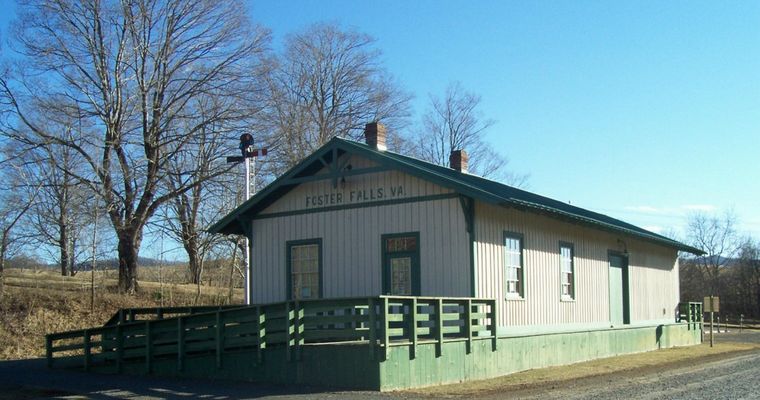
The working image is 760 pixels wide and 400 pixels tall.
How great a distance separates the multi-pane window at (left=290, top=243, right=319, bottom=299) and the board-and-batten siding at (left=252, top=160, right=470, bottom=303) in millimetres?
262

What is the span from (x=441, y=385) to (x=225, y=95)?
1867 centimetres

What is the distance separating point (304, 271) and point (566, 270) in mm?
7163

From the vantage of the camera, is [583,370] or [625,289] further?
[625,289]

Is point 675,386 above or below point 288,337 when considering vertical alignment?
below

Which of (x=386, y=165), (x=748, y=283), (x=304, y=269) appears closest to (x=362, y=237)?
(x=386, y=165)

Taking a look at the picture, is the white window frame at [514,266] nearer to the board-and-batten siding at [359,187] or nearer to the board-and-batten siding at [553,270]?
the board-and-batten siding at [553,270]

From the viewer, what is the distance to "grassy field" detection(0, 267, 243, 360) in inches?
962

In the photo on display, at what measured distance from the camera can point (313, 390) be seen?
1416 cm

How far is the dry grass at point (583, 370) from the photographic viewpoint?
1456 centimetres

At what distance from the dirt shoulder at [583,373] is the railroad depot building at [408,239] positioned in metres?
1.32

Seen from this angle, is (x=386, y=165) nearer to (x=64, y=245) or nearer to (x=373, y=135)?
(x=373, y=135)

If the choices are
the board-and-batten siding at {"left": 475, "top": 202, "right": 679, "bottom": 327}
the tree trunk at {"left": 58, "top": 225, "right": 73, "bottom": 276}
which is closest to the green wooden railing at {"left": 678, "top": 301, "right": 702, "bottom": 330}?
the board-and-batten siding at {"left": 475, "top": 202, "right": 679, "bottom": 327}

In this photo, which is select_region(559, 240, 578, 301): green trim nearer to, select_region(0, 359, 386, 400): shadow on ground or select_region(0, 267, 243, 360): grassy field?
select_region(0, 359, 386, 400): shadow on ground

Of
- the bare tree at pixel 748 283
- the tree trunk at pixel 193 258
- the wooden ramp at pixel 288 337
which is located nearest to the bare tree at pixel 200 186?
the tree trunk at pixel 193 258
